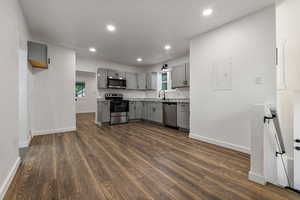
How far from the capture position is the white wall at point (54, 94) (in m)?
3.61

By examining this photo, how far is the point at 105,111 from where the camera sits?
16.4 ft

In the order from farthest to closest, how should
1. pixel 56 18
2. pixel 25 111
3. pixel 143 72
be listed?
pixel 143 72 → pixel 25 111 → pixel 56 18

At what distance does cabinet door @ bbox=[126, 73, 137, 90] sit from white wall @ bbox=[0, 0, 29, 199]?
398 cm

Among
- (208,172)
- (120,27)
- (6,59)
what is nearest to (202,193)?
(208,172)

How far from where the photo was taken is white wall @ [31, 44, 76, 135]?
3609mm

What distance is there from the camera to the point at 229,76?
8.83ft

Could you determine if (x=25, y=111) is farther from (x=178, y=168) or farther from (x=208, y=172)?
(x=208, y=172)

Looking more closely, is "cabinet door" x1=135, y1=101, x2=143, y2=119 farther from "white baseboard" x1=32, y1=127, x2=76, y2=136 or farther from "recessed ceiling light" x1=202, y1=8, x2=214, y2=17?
"recessed ceiling light" x1=202, y1=8, x2=214, y2=17

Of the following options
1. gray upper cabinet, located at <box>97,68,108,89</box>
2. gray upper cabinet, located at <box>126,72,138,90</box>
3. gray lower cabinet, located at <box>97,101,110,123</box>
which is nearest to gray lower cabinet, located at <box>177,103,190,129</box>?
gray upper cabinet, located at <box>126,72,138,90</box>

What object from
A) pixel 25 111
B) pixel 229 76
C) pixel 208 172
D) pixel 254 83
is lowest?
pixel 208 172

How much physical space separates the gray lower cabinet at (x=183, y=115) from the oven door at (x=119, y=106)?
2231mm

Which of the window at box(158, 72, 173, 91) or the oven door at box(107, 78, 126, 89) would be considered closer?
the oven door at box(107, 78, 126, 89)

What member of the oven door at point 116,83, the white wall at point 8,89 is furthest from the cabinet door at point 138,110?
the white wall at point 8,89

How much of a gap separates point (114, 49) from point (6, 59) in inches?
115
